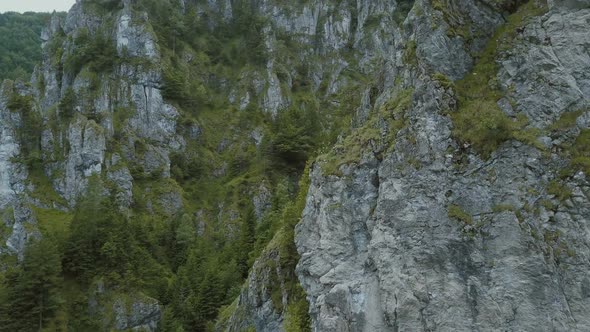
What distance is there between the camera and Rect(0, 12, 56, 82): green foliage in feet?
362

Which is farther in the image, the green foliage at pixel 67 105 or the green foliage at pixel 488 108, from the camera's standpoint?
the green foliage at pixel 67 105

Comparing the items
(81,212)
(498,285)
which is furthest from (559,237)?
(81,212)

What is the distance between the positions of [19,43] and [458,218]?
133 metres

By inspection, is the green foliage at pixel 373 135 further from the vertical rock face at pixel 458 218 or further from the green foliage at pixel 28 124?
the green foliage at pixel 28 124

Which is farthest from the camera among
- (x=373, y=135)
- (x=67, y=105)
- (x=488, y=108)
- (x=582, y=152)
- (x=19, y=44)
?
(x=19, y=44)

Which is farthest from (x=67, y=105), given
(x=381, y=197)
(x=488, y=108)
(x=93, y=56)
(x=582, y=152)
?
(x=582, y=152)

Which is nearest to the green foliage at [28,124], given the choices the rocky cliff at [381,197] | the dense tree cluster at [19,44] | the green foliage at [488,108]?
the rocky cliff at [381,197]

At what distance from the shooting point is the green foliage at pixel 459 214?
20359mm

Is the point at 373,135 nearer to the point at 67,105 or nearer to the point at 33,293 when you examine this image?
the point at 33,293

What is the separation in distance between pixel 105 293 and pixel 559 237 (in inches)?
1495

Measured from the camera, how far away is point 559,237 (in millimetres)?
19156

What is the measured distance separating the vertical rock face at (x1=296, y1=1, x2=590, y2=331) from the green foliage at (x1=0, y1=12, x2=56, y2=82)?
91.0 meters

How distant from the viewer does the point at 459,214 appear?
20547 millimetres

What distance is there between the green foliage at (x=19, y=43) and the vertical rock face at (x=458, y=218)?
91.0 metres
